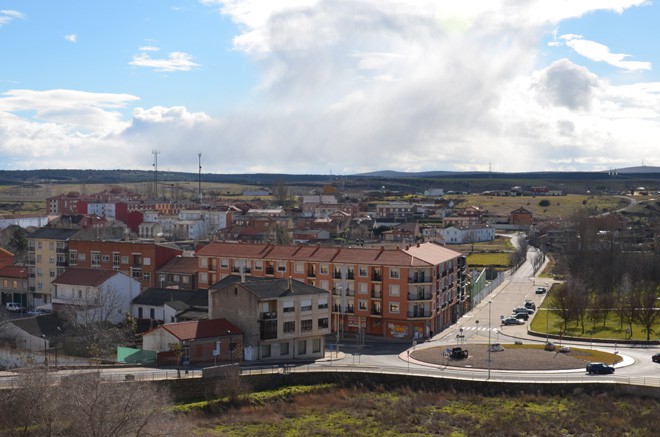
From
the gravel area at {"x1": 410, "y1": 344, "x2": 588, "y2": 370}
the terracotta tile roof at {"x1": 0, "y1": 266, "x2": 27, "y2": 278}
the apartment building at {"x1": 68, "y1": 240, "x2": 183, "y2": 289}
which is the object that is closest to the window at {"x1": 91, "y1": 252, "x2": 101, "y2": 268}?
the apartment building at {"x1": 68, "y1": 240, "x2": 183, "y2": 289}

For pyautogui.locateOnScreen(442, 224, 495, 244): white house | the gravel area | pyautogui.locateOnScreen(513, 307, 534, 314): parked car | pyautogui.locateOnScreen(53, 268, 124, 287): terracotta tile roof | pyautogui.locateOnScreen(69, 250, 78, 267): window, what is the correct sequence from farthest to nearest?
pyautogui.locateOnScreen(442, 224, 495, 244): white house < pyautogui.locateOnScreen(69, 250, 78, 267): window < pyautogui.locateOnScreen(513, 307, 534, 314): parked car < pyautogui.locateOnScreen(53, 268, 124, 287): terracotta tile roof < the gravel area

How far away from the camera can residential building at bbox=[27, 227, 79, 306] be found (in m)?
84.3

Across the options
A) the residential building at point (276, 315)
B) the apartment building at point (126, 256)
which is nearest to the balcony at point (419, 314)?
the residential building at point (276, 315)

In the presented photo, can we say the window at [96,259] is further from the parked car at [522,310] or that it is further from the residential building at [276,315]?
the parked car at [522,310]

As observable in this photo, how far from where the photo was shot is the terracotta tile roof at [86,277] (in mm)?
71188

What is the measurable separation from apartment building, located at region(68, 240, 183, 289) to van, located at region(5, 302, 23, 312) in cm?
625

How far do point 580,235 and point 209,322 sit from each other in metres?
81.8

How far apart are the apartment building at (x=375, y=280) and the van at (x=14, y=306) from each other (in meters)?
23.1

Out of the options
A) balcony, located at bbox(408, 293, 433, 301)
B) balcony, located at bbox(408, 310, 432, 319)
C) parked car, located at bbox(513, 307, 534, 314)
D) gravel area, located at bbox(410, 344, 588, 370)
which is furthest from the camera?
parked car, located at bbox(513, 307, 534, 314)

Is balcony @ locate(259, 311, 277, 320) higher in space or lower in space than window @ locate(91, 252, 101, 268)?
lower

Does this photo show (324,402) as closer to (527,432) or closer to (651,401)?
(527,432)

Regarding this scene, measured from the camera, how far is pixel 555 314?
81.5 m

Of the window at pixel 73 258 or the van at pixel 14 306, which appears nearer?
the van at pixel 14 306

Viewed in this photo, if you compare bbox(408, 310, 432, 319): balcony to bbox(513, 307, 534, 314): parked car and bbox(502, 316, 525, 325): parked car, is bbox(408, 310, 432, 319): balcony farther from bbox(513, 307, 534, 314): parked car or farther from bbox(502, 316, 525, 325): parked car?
bbox(513, 307, 534, 314): parked car
